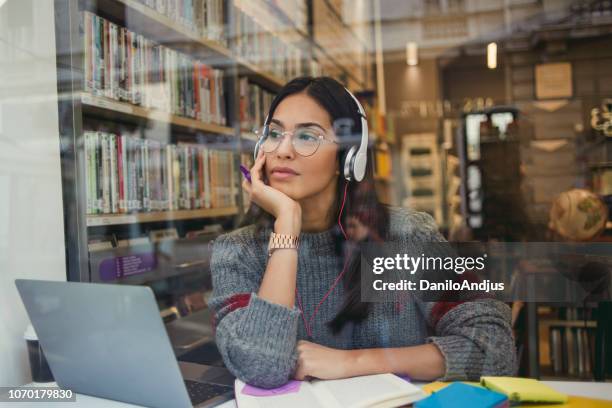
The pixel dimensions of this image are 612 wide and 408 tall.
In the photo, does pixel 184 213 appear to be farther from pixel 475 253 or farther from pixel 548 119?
pixel 548 119

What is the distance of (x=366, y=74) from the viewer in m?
2.97

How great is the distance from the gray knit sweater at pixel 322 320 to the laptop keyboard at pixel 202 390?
0.05m

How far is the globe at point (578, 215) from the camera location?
1442 mm

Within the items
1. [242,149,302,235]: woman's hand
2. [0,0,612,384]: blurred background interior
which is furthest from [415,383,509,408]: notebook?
[242,149,302,235]: woman's hand

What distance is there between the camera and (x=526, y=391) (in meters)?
0.93

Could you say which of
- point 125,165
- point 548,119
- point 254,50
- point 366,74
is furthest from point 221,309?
point 366,74

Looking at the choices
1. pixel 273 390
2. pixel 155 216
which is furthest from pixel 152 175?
pixel 273 390

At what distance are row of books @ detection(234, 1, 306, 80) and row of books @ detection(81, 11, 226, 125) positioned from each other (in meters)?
0.15

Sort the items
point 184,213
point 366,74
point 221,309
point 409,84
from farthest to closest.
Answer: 1. point 409,84
2. point 366,74
3. point 184,213
4. point 221,309

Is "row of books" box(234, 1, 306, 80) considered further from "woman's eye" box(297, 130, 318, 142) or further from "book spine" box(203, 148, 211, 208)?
"woman's eye" box(297, 130, 318, 142)

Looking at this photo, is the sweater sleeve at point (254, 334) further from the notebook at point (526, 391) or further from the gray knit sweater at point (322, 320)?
the notebook at point (526, 391)

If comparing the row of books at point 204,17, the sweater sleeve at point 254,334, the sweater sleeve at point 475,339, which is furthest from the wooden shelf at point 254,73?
the sweater sleeve at point 475,339

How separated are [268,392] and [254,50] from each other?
1430 mm

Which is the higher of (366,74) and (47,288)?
(366,74)
